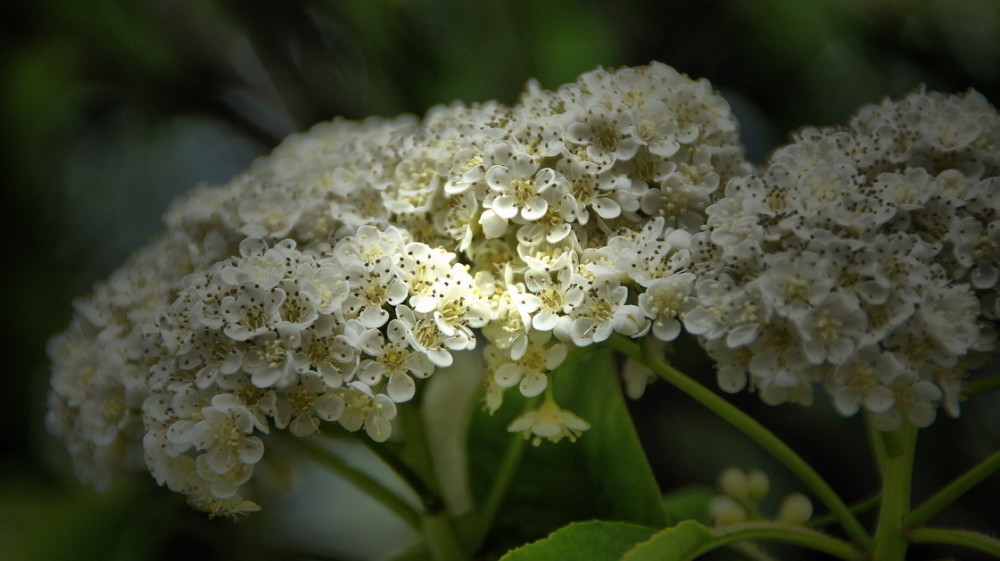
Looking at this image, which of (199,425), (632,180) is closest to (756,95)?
(632,180)

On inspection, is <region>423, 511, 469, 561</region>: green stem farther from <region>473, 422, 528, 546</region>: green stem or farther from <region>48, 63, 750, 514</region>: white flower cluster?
<region>48, 63, 750, 514</region>: white flower cluster

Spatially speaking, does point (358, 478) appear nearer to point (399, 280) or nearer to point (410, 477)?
point (410, 477)

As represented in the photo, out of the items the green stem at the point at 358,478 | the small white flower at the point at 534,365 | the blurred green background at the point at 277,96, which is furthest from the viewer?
the blurred green background at the point at 277,96

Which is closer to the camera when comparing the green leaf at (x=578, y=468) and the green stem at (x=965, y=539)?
the green stem at (x=965, y=539)

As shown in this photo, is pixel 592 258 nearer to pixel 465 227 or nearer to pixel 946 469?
pixel 465 227

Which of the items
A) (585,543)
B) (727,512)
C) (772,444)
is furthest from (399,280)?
(727,512)

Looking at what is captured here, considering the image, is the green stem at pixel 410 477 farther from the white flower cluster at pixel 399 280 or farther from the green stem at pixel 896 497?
the green stem at pixel 896 497

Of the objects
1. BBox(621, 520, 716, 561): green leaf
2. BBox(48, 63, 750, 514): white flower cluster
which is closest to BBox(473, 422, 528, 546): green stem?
BBox(48, 63, 750, 514): white flower cluster

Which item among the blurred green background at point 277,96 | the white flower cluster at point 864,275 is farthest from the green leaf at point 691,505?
the white flower cluster at point 864,275
